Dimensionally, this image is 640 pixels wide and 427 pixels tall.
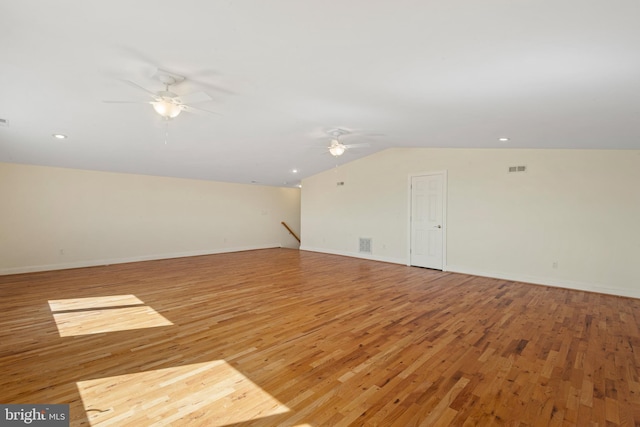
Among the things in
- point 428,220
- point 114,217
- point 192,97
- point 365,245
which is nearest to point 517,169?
point 428,220

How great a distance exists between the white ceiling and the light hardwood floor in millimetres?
2425

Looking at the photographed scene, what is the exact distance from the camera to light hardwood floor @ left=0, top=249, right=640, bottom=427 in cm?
188

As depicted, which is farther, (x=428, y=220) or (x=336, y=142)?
(x=428, y=220)

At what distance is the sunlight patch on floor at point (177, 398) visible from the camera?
1.77 meters

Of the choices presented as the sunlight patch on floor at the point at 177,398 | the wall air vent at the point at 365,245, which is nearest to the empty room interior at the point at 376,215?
the sunlight patch on floor at the point at 177,398

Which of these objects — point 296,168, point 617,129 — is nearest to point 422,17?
point 617,129

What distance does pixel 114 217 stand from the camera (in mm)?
7242

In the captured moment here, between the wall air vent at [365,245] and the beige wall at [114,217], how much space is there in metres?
4.02

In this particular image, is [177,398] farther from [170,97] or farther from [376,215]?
[376,215]

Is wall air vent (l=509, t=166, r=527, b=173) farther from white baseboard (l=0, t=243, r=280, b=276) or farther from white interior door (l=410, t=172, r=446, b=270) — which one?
white baseboard (l=0, t=243, r=280, b=276)

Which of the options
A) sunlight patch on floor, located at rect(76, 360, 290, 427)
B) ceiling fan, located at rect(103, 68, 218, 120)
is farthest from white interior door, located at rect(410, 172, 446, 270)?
sunlight patch on floor, located at rect(76, 360, 290, 427)

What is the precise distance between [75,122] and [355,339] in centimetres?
485

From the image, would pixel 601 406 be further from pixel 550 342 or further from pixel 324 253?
pixel 324 253

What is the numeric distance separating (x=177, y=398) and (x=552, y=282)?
6.10 metres
